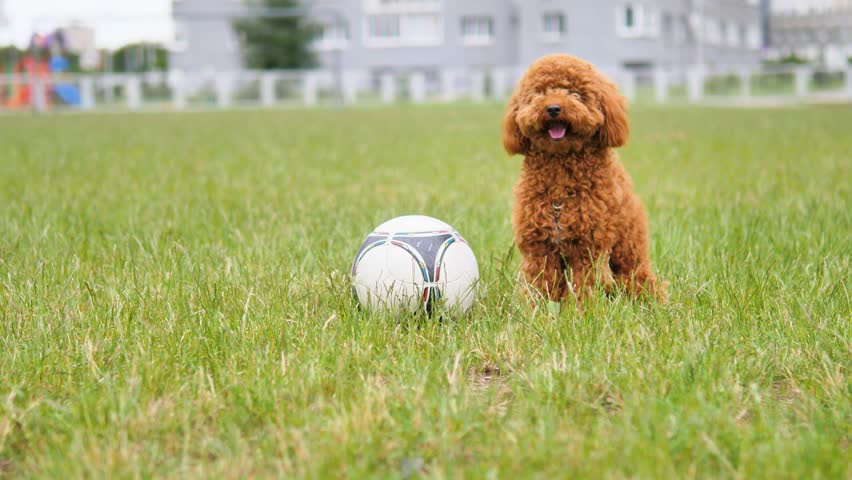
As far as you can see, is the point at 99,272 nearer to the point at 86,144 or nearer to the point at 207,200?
the point at 207,200

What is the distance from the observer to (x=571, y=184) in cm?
350

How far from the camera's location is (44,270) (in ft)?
12.8

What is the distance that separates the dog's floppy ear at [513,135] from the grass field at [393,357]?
1.92 ft

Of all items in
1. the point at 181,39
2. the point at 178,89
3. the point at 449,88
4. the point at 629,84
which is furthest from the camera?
the point at 181,39

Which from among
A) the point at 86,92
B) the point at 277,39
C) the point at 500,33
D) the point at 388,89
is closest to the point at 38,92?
the point at 86,92

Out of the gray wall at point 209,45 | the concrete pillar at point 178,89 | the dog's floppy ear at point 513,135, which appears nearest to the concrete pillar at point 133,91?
the concrete pillar at point 178,89

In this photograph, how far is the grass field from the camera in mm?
2166

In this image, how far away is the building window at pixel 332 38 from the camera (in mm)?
48781

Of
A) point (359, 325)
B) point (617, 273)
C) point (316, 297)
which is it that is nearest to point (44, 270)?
point (316, 297)

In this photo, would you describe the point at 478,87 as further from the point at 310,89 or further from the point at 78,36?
the point at 78,36

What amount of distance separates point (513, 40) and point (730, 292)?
1816 inches

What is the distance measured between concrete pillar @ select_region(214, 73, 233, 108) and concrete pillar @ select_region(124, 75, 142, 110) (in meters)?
3.18

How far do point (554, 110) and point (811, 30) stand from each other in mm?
66884

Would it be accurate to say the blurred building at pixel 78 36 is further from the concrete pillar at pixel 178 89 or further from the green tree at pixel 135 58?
the concrete pillar at pixel 178 89
